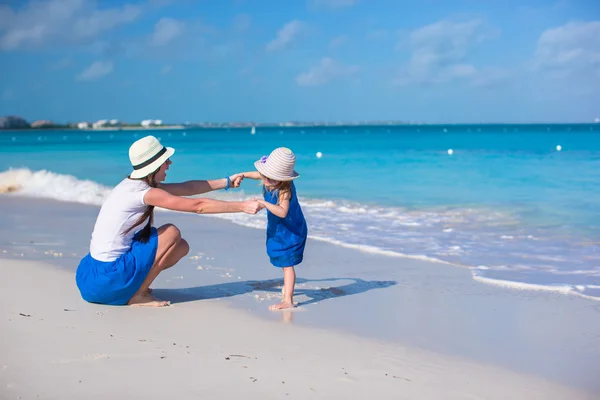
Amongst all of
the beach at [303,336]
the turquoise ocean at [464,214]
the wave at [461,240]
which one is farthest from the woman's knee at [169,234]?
the wave at [461,240]

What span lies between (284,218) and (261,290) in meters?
0.85

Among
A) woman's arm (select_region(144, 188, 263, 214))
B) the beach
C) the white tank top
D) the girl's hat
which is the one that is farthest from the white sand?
the girl's hat

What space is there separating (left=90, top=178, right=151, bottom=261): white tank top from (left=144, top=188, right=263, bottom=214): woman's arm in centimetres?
8

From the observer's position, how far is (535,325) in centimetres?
489

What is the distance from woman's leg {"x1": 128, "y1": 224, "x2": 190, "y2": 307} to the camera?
16.8 feet

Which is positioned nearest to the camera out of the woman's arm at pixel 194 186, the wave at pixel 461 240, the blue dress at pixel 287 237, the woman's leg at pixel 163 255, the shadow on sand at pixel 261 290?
the woman's leg at pixel 163 255

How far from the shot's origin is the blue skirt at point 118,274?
5012 mm

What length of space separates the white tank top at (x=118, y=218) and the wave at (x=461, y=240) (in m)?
3.17

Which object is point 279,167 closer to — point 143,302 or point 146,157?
point 146,157

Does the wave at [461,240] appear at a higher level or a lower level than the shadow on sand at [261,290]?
higher

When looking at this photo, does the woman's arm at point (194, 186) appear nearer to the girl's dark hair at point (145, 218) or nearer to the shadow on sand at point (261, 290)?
the girl's dark hair at point (145, 218)

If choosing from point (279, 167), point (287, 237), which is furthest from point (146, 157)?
point (287, 237)

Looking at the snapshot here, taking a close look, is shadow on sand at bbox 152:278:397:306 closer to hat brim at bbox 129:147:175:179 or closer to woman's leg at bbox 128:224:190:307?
woman's leg at bbox 128:224:190:307

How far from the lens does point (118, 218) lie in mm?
4984
